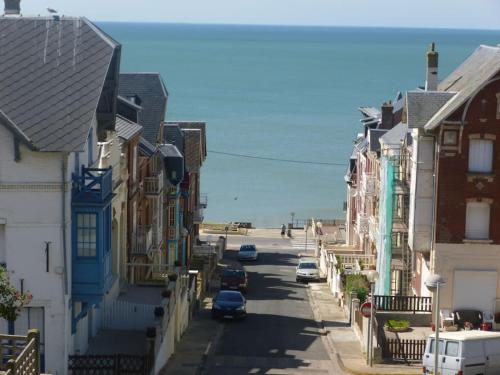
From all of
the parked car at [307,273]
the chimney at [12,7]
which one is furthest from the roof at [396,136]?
the chimney at [12,7]

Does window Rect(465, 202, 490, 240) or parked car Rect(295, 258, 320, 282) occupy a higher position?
window Rect(465, 202, 490, 240)

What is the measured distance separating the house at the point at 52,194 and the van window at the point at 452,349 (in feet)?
37.2

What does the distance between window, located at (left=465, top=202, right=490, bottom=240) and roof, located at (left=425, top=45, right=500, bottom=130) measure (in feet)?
13.5

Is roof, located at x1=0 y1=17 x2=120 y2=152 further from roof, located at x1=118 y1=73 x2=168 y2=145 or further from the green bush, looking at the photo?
roof, located at x1=118 y1=73 x2=168 y2=145

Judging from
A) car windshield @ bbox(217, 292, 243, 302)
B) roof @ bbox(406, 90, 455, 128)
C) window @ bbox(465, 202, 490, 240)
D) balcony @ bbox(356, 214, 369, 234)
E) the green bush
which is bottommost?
the green bush

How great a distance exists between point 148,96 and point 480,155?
18968 mm

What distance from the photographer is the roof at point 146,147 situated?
51.5 metres

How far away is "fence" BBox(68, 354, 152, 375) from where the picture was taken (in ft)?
107

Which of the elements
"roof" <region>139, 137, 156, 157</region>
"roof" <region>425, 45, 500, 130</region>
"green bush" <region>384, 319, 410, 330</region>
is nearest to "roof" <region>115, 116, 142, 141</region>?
"roof" <region>139, 137, 156, 157</region>

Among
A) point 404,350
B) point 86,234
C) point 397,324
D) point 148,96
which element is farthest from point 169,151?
point 86,234

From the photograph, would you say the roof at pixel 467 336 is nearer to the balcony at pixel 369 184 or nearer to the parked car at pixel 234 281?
the parked car at pixel 234 281

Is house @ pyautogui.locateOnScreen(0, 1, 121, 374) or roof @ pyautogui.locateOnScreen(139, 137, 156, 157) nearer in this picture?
house @ pyautogui.locateOnScreen(0, 1, 121, 374)

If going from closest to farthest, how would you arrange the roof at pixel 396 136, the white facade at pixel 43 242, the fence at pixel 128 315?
the white facade at pixel 43 242
the fence at pixel 128 315
the roof at pixel 396 136

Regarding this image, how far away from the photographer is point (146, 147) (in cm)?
5231
